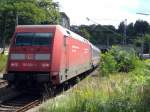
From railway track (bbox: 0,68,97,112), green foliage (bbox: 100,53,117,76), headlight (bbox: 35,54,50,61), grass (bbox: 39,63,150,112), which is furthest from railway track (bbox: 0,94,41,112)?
green foliage (bbox: 100,53,117,76)

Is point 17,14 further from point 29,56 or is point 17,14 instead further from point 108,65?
point 29,56

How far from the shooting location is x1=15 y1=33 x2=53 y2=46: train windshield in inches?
808

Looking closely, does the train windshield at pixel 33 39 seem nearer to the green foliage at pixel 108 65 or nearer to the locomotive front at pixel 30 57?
the locomotive front at pixel 30 57

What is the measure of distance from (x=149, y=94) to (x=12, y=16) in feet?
165

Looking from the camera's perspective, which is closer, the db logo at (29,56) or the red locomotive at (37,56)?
the red locomotive at (37,56)

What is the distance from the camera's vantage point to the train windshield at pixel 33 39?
67.3ft

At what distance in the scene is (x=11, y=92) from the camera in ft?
72.5

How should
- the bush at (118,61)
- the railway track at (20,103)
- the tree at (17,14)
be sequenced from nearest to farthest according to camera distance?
1. the railway track at (20,103)
2. the bush at (118,61)
3. the tree at (17,14)

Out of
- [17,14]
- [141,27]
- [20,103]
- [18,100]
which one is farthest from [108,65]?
[141,27]

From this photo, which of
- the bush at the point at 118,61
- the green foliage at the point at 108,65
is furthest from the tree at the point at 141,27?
the green foliage at the point at 108,65

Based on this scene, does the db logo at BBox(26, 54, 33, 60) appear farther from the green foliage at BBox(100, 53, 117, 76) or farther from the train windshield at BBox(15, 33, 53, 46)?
the green foliage at BBox(100, 53, 117, 76)

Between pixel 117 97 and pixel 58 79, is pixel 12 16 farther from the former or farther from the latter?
pixel 117 97

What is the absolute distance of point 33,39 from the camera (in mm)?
20719

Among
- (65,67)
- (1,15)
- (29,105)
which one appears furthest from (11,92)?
(1,15)
